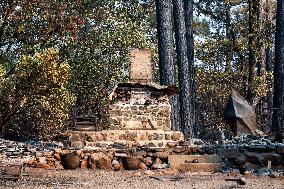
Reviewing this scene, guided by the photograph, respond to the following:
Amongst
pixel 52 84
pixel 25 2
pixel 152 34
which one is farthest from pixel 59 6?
pixel 152 34

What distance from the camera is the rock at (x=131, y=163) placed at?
1090cm

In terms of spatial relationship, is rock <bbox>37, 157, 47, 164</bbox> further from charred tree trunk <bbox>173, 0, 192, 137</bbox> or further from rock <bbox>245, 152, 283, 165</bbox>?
charred tree trunk <bbox>173, 0, 192, 137</bbox>

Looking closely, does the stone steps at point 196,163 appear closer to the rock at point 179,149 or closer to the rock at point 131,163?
the rock at point 179,149

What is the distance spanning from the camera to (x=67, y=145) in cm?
1276

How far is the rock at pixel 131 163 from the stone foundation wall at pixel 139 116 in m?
3.02

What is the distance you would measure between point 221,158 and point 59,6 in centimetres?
970

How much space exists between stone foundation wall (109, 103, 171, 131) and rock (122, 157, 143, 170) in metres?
3.02

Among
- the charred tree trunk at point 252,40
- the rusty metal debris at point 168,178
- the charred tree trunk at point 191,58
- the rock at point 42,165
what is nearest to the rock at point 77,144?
the rock at point 42,165

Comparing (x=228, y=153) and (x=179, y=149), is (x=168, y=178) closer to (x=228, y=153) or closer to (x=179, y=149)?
(x=179, y=149)

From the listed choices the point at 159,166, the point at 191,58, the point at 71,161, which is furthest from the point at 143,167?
the point at 191,58

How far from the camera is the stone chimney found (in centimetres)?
1448

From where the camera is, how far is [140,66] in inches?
572

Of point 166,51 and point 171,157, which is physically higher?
point 166,51

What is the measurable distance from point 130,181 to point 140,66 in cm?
647
